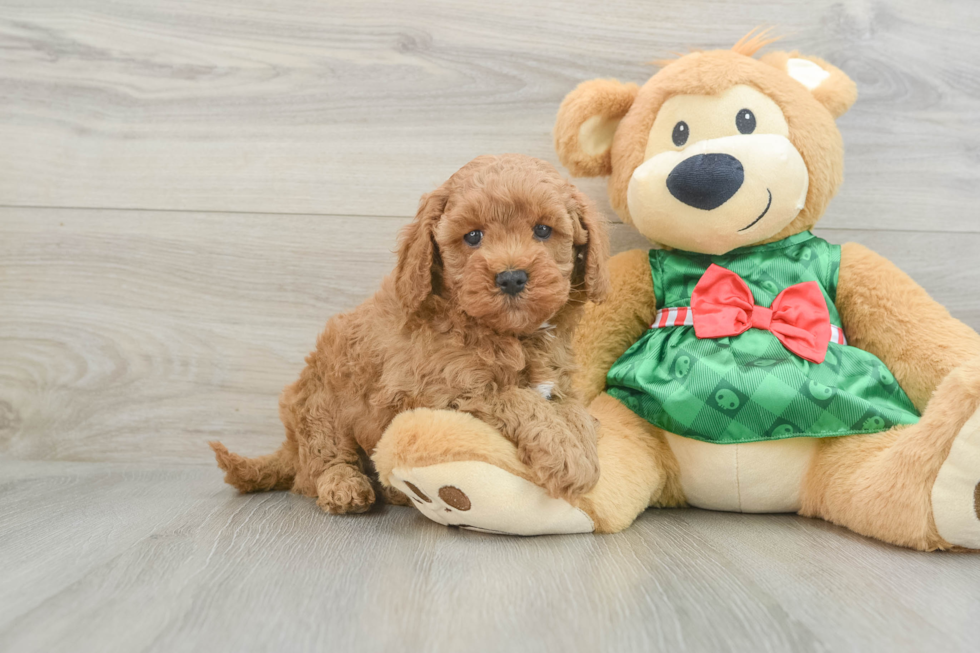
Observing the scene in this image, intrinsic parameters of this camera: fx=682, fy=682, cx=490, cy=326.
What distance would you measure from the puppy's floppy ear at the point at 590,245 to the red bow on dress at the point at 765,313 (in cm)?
23

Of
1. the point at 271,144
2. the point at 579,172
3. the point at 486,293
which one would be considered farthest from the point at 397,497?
the point at 271,144

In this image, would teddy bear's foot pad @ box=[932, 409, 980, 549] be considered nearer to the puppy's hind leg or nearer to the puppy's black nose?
the puppy's black nose

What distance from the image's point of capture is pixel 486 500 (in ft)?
3.33

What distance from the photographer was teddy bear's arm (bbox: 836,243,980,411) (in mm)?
1202

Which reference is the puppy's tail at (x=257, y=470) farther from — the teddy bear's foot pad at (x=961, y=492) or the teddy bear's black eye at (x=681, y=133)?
the teddy bear's foot pad at (x=961, y=492)

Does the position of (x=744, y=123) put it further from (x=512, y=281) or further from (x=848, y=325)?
(x=512, y=281)

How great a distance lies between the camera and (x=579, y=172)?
139 centimetres

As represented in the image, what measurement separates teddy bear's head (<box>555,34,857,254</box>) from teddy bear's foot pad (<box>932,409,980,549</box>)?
481 mm

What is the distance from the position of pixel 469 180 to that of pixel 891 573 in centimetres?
83

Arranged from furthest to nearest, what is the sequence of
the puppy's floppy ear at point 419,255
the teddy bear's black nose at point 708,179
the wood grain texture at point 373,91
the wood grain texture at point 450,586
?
the wood grain texture at point 373,91 → the teddy bear's black nose at point 708,179 → the puppy's floppy ear at point 419,255 → the wood grain texture at point 450,586

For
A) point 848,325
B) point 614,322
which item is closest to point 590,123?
point 614,322

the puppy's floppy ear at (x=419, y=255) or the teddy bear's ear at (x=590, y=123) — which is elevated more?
the teddy bear's ear at (x=590, y=123)

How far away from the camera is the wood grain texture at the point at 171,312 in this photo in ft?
5.32

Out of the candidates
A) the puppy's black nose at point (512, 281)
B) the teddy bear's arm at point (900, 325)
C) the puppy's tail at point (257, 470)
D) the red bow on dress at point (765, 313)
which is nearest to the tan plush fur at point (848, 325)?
the teddy bear's arm at point (900, 325)
